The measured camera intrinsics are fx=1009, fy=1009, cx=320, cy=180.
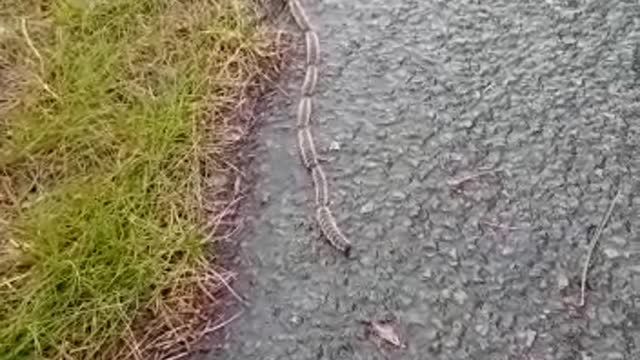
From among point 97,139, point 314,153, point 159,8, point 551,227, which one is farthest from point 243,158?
point 551,227

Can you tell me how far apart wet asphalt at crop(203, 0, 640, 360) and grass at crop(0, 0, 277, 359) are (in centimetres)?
14

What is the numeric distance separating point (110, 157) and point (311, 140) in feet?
1.55

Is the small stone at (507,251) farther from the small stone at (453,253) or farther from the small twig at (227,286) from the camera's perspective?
the small twig at (227,286)

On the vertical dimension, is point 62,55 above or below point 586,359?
above

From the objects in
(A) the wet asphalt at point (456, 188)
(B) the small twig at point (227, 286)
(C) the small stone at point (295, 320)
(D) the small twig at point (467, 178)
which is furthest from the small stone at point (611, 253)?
(B) the small twig at point (227, 286)

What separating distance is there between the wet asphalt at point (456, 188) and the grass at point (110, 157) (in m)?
0.14

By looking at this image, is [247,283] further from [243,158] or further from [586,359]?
[586,359]

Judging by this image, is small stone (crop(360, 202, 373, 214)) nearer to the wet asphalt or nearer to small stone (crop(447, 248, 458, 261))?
the wet asphalt

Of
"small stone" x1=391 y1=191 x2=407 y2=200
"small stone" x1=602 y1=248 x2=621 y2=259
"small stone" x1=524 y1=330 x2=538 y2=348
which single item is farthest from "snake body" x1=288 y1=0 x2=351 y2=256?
"small stone" x1=602 y1=248 x2=621 y2=259

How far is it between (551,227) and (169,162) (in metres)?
0.87

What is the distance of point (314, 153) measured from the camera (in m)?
2.37

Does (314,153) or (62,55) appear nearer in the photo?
(314,153)

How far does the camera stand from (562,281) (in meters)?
2.10

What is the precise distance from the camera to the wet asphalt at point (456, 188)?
204 cm
